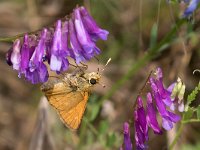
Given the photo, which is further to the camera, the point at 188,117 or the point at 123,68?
the point at 123,68

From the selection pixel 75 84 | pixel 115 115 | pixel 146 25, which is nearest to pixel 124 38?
pixel 146 25

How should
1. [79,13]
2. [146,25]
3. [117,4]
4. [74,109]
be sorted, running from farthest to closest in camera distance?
1. [146,25]
2. [117,4]
3. [74,109]
4. [79,13]

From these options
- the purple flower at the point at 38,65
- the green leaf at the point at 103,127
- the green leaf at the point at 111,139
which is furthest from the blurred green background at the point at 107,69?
the purple flower at the point at 38,65

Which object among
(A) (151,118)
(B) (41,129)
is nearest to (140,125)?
(A) (151,118)

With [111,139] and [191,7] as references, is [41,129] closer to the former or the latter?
[111,139]

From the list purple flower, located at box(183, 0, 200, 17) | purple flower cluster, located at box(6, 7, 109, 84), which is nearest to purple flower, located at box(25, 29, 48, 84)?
purple flower cluster, located at box(6, 7, 109, 84)

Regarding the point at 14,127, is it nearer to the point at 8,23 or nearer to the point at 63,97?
the point at 8,23
